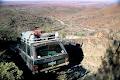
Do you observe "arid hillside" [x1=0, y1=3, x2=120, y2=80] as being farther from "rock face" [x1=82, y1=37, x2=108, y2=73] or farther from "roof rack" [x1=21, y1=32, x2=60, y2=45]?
"roof rack" [x1=21, y1=32, x2=60, y2=45]

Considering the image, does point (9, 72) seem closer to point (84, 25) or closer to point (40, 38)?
point (40, 38)

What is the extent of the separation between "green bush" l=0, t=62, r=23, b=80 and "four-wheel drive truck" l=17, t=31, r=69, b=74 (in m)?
0.43

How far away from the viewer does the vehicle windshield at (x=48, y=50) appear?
5543 millimetres

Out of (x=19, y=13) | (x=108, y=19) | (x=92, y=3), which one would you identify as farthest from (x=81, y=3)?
(x=19, y=13)

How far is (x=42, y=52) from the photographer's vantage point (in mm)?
5629

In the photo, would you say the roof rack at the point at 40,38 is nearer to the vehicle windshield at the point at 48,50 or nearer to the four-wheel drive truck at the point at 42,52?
the four-wheel drive truck at the point at 42,52

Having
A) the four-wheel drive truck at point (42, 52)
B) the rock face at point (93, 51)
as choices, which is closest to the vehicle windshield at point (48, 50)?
the four-wheel drive truck at point (42, 52)

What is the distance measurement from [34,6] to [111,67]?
2118mm

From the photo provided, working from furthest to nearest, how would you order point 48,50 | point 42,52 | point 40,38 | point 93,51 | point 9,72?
point 93,51, point 48,50, point 42,52, point 40,38, point 9,72

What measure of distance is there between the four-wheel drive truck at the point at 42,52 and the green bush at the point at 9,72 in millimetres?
426

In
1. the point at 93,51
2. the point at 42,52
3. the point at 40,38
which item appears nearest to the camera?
the point at 40,38

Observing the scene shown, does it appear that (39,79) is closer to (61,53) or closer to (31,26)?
(61,53)

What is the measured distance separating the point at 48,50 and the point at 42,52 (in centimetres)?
17

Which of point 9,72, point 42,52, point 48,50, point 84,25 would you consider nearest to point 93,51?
point 84,25
